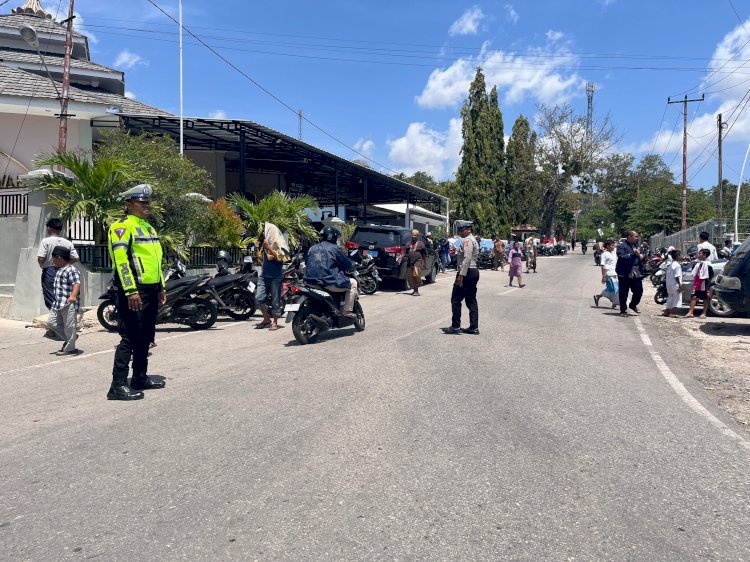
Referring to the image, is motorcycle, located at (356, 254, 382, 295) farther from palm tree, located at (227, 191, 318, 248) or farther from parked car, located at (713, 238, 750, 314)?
parked car, located at (713, 238, 750, 314)

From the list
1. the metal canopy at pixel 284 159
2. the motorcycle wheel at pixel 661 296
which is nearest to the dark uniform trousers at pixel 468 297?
the motorcycle wheel at pixel 661 296

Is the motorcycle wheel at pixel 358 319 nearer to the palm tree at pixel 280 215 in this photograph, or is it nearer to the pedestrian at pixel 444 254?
the palm tree at pixel 280 215

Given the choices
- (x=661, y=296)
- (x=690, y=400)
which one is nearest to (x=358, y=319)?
(x=690, y=400)

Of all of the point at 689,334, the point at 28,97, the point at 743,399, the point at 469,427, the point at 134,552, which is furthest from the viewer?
the point at 28,97

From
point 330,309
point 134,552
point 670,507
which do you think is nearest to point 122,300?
point 134,552

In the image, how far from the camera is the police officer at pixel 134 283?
19.0ft

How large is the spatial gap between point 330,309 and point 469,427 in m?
4.61

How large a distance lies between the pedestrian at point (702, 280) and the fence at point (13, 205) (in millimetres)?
14222

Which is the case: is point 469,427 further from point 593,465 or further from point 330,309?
point 330,309

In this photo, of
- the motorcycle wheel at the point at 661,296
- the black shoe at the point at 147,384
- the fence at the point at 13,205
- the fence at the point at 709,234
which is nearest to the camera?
the black shoe at the point at 147,384

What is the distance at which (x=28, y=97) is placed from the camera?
1666cm

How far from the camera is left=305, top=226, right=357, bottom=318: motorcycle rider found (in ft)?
30.7

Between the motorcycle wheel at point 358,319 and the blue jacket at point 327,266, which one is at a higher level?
the blue jacket at point 327,266

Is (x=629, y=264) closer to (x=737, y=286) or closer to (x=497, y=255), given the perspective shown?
(x=737, y=286)
